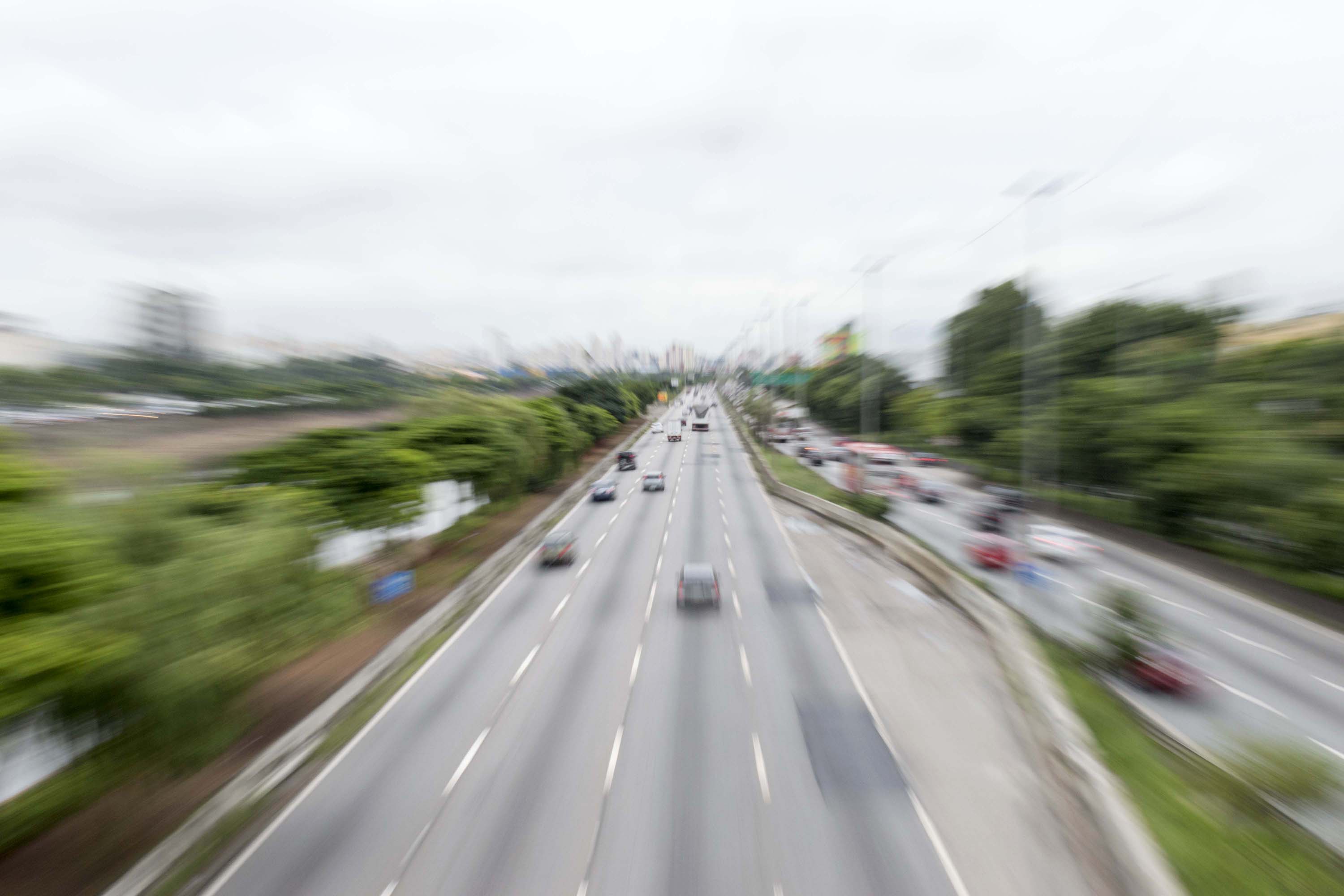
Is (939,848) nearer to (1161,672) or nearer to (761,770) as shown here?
(761,770)

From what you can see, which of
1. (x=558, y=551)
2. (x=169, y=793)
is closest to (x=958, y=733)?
(x=558, y=551)

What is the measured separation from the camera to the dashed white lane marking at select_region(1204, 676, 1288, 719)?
12.5 m

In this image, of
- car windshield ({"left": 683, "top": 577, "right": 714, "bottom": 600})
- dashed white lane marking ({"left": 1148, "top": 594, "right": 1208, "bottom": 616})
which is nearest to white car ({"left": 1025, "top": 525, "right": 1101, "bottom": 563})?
dashed white lane marking ({"left": 1148, "top": 594, "right": 1208, "bottom": 616})

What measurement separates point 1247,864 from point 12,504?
62.5 ft

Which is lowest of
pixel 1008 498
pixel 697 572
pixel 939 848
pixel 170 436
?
pixel 939 848

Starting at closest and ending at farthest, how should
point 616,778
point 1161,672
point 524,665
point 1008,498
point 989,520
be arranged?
point 616,778 < point 1161,672 < point 524,665 < point 989,520 < point 1008,498

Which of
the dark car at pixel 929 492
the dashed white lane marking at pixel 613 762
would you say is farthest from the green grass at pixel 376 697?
the dark car at pixel 929 492

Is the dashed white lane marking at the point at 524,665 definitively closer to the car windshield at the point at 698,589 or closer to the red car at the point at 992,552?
the car windshield at the point at 698,589

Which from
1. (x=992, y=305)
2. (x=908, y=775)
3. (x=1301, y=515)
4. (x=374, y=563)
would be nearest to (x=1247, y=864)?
(x=908, y=775)

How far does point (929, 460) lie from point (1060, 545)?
27.7 metres

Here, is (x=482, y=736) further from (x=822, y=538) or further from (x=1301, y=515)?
(x=1301, y=515)

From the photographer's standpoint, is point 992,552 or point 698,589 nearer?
point 698,589

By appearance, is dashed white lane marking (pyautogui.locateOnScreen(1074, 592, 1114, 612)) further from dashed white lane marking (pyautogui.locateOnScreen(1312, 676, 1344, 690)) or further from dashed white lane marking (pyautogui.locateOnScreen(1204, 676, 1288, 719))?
dashed white lane marking (pyautogui.locateOnScreen(1312, 676, 1344, 690))

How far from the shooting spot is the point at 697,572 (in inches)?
756
